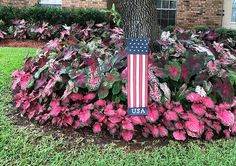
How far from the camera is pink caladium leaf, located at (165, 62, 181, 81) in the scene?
4.00 meters

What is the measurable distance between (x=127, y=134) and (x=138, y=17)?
67.2 inches

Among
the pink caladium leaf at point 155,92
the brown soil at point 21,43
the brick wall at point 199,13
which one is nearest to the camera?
the pink caladium leaf at point 155,92

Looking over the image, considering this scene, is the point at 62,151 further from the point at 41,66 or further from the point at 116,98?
the point at 41,66

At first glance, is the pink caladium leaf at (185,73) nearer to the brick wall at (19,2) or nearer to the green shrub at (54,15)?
the green shrub at (54,15)

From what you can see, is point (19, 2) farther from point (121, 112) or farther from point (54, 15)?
point (121, 112)

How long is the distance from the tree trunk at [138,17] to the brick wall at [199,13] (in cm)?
727

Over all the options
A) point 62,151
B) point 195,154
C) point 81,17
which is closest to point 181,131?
point 195,154

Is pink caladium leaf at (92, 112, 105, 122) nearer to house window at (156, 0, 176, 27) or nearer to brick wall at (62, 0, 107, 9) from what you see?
brick wall at (62, 0, 107, 9)

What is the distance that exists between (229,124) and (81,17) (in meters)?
7.60

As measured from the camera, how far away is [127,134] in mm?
3676

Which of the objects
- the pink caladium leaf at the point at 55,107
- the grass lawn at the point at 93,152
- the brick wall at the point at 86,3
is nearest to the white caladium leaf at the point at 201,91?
the grass lawn at the point at 93,152

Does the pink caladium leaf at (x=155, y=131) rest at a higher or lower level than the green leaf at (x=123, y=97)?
lower

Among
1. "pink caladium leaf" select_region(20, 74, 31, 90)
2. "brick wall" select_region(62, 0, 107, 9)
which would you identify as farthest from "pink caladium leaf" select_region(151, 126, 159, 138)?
"brick wall" select_region(62, 0, 107, 9)

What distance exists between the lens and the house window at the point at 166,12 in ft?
39.7
